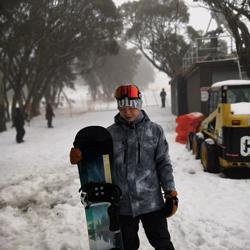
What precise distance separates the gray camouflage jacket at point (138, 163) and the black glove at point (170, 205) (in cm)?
6

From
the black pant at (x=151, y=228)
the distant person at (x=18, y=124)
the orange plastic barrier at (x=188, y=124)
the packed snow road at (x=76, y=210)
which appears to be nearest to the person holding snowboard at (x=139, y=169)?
the black pant at (x=151, y=228)

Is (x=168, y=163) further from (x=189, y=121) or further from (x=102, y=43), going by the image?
(x=102, y=43)

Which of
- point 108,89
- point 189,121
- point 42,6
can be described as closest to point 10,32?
point 42,6

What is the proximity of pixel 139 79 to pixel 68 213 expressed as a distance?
4151 inches

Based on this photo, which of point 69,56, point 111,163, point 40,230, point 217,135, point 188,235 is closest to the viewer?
point 111,163

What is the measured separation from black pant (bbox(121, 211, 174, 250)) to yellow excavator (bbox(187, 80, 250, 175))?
4705 mm

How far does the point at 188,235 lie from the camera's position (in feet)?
15.6

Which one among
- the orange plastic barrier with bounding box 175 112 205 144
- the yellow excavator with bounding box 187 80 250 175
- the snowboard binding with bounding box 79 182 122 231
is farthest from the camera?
the orange plastic barrier with bounding box 175 112 205 144

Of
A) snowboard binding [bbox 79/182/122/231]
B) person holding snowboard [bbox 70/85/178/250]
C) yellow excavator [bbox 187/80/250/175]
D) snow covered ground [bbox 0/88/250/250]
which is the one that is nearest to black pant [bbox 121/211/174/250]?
person holding snowboard [bbox 70/85/178/250]

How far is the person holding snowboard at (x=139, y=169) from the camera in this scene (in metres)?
2.99

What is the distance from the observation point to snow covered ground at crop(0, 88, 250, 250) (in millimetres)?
4680

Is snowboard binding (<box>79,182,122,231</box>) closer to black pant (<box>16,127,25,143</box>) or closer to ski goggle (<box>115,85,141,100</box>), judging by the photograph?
ski goggle (<box>115,85,141,100</box>)

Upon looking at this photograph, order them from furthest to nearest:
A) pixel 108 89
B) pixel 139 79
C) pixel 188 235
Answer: pixel 139 79
pixel 108 89
pixel 188 235

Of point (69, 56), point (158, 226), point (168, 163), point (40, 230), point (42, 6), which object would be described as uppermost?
point (42, 6)
